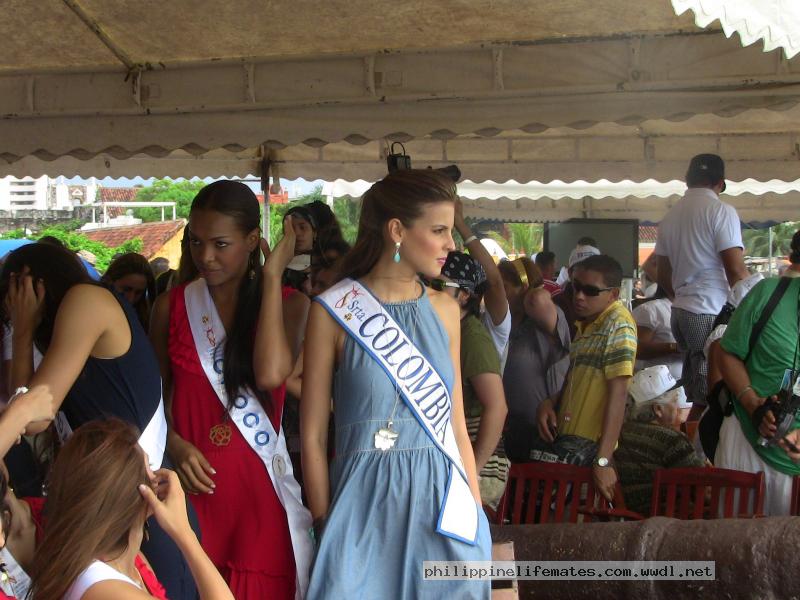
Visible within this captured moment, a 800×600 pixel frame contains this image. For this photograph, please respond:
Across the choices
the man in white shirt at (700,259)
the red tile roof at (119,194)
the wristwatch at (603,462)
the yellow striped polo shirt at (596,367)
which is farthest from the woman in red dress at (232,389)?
the red tile roof at (119,194)

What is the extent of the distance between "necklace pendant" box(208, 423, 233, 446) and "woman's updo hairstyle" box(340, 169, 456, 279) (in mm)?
594

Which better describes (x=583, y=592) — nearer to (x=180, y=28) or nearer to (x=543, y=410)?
(x=543, y=410)

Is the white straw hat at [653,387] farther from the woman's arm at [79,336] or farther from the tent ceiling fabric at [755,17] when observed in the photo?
the woman's arm at [79,336]

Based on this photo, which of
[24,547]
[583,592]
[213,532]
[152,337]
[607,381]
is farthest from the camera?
A: [607,381]

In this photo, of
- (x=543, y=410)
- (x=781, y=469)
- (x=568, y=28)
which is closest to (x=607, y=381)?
(x=543, y=410)

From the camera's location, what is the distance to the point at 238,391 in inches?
108

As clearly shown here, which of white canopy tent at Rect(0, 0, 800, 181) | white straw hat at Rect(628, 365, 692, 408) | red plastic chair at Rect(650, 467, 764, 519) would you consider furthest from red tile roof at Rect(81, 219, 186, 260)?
red plastic chair at Rect(650, 467, 764, 519)

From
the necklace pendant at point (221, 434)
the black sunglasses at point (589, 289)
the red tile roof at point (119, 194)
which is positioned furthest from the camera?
the red tile roof at point (119, 194)

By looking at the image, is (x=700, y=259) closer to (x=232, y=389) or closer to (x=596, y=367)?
(x=596, y=367)

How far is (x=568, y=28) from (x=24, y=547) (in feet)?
10.9

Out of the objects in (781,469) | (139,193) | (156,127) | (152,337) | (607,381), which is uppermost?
(139,193)

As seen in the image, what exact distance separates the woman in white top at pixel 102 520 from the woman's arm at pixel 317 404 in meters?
0.45

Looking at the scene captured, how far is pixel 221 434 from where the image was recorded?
8.97ft

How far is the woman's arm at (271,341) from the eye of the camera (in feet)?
8.82
